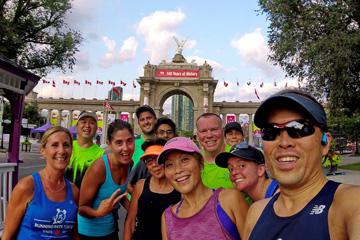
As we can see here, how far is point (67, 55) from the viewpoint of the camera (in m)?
17.3

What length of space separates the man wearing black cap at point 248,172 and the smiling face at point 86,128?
8.49 feet

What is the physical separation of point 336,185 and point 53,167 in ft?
8.27

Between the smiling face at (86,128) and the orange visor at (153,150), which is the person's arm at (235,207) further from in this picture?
the smiling face at (86,128)

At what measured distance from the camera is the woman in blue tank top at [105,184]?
2957 millimetres

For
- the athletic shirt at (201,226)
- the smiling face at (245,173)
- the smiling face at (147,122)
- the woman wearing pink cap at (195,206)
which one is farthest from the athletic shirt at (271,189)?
the smiling face at (147,122)

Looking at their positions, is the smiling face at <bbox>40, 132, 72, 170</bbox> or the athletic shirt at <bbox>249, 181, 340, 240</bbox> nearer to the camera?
the athletic shirt at <bbox>249, 181, 340, 240</bbox>

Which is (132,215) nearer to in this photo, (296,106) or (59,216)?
(59,216)

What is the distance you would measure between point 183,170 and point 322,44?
1128 cm

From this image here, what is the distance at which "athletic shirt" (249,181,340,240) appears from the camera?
1123 mm

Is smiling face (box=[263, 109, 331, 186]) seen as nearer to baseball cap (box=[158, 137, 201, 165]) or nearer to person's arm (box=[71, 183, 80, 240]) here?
baseball cap (box=[158, 137, 201, 165])

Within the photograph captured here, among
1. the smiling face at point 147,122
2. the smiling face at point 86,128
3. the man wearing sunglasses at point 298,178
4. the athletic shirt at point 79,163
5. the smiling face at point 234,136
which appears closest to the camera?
the man wearing sunglasses at point 298,178

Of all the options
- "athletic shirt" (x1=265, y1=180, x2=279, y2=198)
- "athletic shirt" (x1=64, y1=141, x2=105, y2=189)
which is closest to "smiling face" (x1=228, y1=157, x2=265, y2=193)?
"athletic shirt" (x1=265, y1=180, x2=279, y2=198)

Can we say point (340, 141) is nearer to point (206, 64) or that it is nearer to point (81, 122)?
point (206, 64)

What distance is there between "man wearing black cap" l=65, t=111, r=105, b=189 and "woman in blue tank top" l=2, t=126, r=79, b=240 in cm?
133
